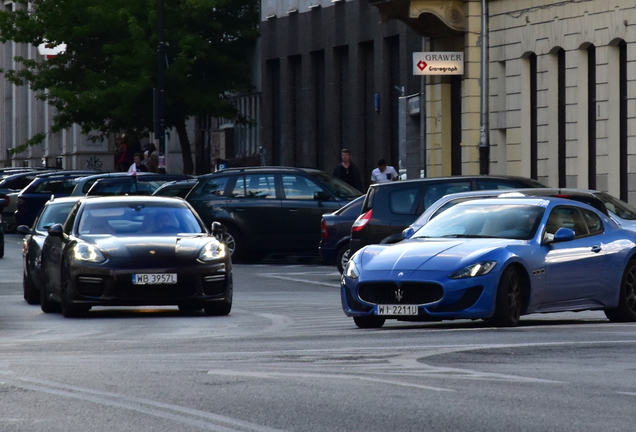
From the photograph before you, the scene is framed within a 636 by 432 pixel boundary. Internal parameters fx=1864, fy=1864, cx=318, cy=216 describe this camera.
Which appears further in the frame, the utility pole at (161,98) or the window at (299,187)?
the utility pole at (161,98)

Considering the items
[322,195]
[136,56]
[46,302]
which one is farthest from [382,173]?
[136,56]

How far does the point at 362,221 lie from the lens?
2536 cm

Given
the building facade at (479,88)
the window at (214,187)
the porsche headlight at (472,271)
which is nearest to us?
the porsche headlight at (472,271)

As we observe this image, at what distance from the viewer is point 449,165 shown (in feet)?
138

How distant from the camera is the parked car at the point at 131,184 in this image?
3897 centimetres

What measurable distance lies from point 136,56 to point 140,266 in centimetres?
3729

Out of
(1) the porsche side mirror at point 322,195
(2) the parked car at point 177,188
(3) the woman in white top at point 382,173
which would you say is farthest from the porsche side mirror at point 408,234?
(3) the woman in white top at point 382,173

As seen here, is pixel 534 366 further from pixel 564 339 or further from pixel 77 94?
pixel 77 94

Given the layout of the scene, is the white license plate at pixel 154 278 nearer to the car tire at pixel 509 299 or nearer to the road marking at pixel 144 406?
the car tire at pixel 509 299

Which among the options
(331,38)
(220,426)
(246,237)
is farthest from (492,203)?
(331,38)

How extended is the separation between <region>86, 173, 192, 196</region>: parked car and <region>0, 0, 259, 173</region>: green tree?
53.2ft

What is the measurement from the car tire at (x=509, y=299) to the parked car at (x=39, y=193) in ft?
94.3

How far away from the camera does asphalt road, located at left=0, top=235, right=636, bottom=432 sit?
31.8 feet

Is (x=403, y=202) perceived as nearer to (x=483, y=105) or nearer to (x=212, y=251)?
(x=212, y=251)
